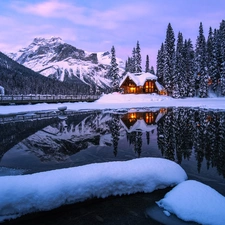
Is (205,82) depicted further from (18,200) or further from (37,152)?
(18,200)

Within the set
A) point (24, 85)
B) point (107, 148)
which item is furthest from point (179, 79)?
point (24, 85)

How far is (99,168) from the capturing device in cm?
516

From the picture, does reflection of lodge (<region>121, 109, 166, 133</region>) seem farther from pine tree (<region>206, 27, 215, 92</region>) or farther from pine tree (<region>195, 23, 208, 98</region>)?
pine tree (<region>206, 27, 215, 92</region>)

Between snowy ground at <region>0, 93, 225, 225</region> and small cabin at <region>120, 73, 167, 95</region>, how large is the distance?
4920 centimetres

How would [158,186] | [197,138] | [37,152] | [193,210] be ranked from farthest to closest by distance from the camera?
[197,138] → [37,152] → [158,186] → [193,210]

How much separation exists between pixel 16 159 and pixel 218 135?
10224 mm

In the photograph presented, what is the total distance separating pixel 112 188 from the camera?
486 centimetres

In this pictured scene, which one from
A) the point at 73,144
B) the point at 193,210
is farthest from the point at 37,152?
the point at 193,210

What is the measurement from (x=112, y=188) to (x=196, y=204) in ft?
6.17

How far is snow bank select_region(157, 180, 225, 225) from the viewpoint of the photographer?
3.70 metres

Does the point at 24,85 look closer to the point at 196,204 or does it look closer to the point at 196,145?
the point at 196,145

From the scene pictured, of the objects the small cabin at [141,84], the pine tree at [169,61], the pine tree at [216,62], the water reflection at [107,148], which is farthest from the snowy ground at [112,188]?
the pine tree at [216,62]

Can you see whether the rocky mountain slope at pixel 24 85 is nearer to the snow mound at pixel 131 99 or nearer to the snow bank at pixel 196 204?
the snow mound at pixel 131 99

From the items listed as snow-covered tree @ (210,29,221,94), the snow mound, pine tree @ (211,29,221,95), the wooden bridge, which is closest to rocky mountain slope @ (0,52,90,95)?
the wooden bridge
